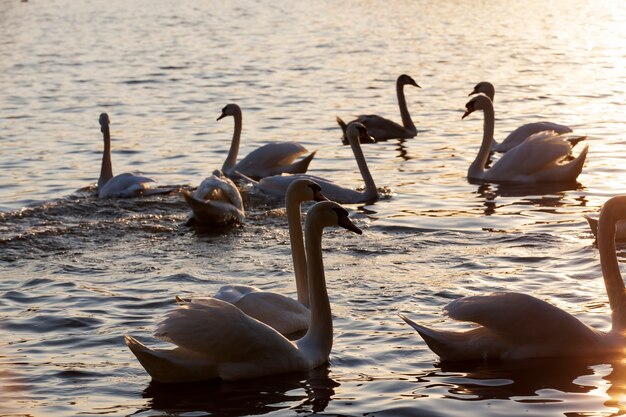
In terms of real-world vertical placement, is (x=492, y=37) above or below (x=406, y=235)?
above

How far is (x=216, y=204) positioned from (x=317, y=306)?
14.4ft

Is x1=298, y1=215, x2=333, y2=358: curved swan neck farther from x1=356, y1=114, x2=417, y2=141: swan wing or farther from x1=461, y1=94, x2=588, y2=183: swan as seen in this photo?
x1=356, y1=114, x2=417, y2=141: swan wing

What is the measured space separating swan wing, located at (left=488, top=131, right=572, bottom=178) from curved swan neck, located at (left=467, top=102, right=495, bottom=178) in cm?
18

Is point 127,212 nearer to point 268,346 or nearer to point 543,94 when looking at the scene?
point 268,346

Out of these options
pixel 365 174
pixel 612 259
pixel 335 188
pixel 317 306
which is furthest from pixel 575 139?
pixel 317 306

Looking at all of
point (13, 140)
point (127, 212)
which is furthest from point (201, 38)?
point (127, 212)

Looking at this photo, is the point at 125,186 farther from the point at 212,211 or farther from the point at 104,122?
the point at 212,211

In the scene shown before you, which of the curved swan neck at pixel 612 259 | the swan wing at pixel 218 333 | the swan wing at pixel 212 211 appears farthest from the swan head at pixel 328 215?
the swan wing at pixel 212 211

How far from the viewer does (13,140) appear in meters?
17.6

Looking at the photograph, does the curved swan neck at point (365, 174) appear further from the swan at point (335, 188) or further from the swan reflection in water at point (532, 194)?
the swan reflection in water at point (532, 194)

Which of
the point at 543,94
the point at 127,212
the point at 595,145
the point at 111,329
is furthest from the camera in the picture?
the point at 543,94

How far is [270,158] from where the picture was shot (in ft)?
49.2

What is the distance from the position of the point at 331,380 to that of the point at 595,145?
10.6m

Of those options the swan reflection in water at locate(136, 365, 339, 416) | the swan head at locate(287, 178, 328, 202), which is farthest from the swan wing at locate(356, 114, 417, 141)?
the swan reflection in water at locate(136, 365, 339, 416)
